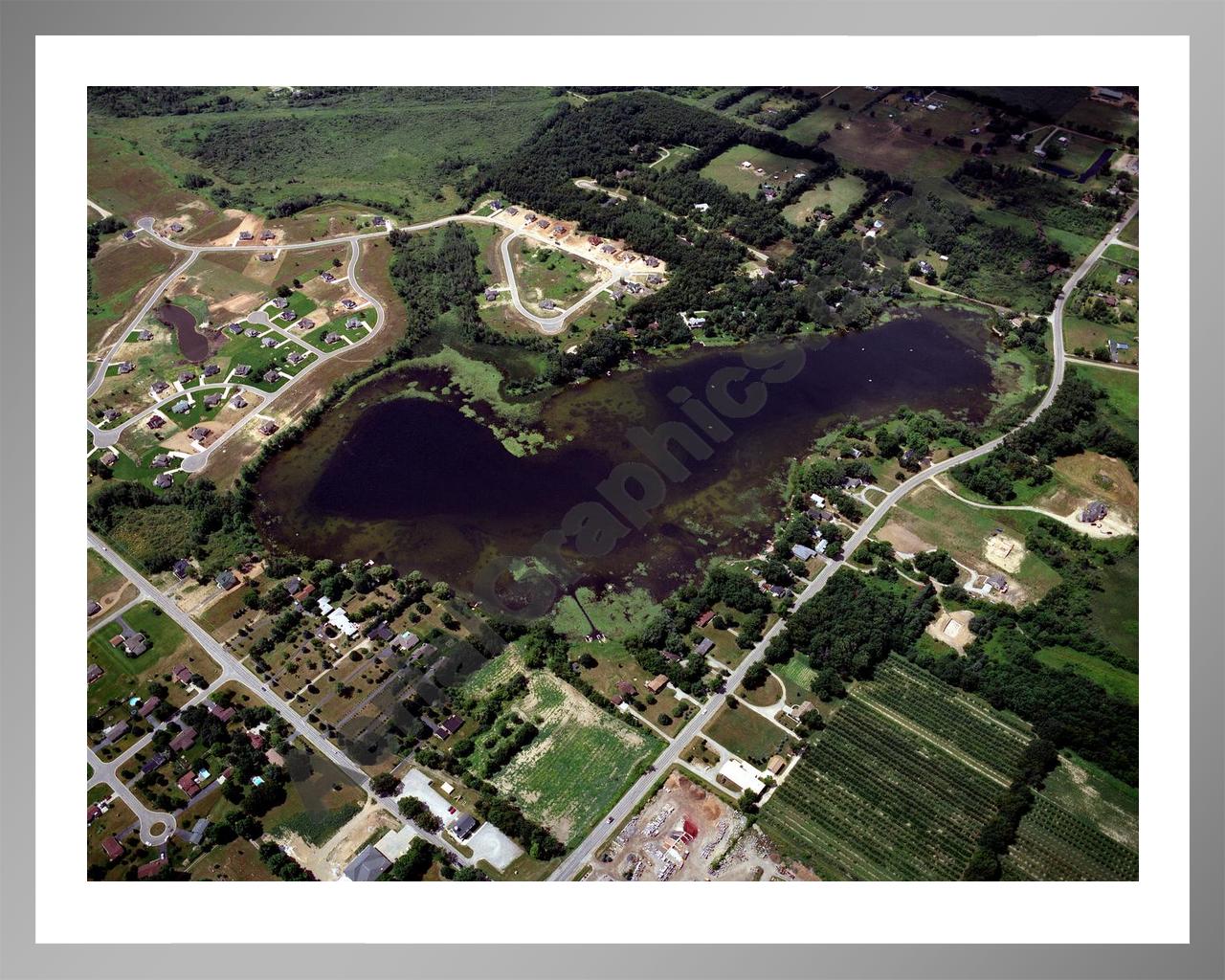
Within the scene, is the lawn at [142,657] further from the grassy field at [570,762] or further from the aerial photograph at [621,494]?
the grassy field at [570,762]

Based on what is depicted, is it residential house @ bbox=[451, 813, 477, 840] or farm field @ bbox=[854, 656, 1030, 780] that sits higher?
farm field @ bbox=[854, 656, 1030, 780]

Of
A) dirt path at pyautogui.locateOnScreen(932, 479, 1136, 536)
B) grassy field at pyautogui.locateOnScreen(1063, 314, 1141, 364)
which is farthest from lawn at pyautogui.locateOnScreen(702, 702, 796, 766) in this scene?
grassy field at pyautogui.locateOnScreen(1063, 314, 1141, 364)

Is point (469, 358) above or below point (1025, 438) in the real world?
below

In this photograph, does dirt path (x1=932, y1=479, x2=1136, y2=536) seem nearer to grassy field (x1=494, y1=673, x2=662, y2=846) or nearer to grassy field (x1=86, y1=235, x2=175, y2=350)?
grassy field (x1=494, y1=673, x2=662, y2=846)

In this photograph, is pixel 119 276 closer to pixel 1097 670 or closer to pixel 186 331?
pixel 186 331

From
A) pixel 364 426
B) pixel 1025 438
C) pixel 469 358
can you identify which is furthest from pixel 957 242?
pixel 364 426

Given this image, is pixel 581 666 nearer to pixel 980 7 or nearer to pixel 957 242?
pixel 980 7
